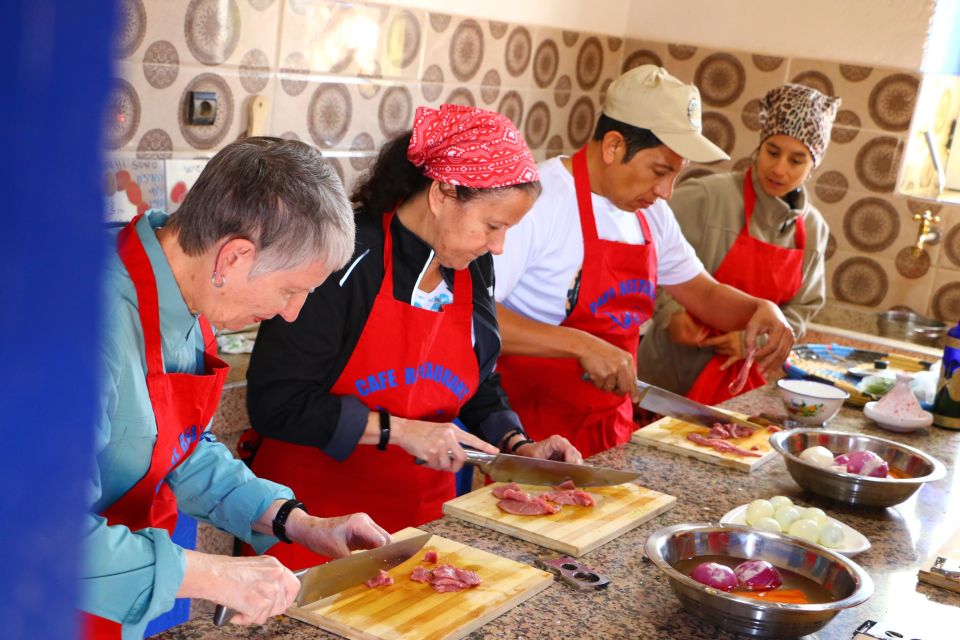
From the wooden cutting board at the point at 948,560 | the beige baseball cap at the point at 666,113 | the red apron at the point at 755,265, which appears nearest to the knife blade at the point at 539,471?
the wooden cutting board at the point at 948,560

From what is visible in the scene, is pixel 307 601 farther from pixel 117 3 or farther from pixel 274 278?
pixel 117 3

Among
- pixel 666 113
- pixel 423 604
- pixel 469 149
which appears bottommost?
pixel 423 604

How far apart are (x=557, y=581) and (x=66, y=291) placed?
1468mm

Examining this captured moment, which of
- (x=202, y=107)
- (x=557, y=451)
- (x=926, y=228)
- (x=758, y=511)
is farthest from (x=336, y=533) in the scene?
(x=926, y=228)

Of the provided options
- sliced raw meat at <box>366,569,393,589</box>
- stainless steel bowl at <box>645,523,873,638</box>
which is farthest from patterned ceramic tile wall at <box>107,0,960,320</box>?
stainless steel bowl at <box>645,523,873,638</box>

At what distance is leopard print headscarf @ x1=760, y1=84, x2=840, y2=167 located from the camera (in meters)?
3.56

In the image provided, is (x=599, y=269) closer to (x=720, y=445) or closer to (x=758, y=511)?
(x=720, y=445)

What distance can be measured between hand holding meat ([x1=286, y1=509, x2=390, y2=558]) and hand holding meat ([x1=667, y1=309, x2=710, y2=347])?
75.7 inches

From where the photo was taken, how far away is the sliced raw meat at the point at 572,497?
203 centimetres

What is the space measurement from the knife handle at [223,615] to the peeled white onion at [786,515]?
1054 mm

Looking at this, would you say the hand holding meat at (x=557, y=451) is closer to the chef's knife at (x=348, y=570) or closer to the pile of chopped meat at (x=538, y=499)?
the pile of chopped meat at (x=538, y=499)

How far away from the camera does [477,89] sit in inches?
Result: 158

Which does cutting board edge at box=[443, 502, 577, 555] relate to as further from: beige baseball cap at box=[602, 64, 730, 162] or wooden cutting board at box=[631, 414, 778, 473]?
beige baseball cap at box=[602, 64, 730, 162]

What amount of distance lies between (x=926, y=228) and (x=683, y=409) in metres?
2.16
